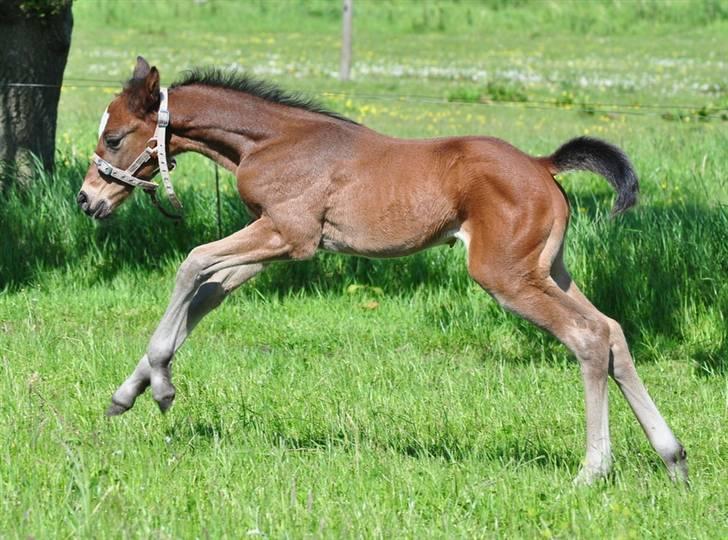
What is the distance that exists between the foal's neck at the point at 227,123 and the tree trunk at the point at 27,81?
11.3ft

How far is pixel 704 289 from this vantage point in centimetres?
724

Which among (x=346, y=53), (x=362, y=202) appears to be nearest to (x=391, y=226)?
(x=362, y=202)

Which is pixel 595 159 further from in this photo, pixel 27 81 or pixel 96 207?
pixel 27 81

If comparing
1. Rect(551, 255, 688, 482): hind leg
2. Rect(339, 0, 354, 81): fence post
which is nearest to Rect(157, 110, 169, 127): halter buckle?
Rect(551, 255, 688, 482): hind leg

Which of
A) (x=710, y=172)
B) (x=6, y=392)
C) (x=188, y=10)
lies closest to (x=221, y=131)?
(x=6, y=392)

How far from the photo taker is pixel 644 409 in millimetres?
4805

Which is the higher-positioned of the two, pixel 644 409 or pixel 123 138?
pixel 123 138

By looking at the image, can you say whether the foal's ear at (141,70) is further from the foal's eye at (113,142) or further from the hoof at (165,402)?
the hoof at (165,402)

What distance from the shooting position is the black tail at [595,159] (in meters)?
5.10

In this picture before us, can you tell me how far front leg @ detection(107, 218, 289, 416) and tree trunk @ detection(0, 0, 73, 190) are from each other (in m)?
3.88

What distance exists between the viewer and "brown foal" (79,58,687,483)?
15.8 ft

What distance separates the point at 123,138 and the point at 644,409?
2.57 m

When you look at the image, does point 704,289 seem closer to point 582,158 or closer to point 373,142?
point 582,158

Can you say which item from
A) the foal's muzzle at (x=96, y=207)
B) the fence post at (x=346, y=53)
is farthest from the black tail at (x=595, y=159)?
the fence post at (x=346, y=53)
